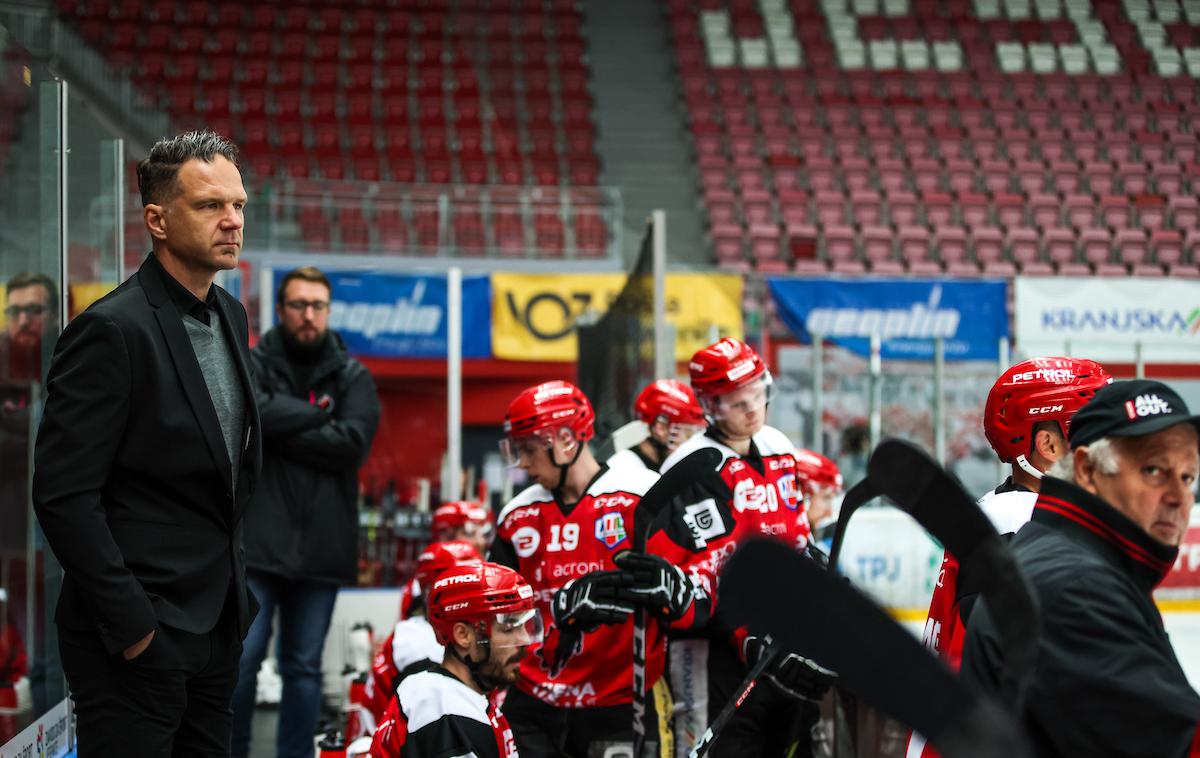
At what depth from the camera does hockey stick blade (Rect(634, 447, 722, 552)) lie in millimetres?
3354

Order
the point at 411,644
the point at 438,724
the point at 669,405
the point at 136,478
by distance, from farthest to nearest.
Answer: the point at 669,405 < the point at 411,644 < the point at 438,724 < the point at 136,478

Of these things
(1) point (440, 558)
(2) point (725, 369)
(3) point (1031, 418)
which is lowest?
(1) point (440, 558)

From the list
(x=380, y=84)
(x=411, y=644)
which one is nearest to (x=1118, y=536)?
(x=411, y=644)

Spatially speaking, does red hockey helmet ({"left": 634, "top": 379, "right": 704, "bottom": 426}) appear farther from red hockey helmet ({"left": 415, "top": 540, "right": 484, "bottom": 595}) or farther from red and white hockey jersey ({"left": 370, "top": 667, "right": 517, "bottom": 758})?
red and white hockey jersey ({"left": 370, "top": 667, "right": 517, "bottom": 758})

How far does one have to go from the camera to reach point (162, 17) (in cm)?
1694

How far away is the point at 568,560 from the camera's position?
3.74 meters

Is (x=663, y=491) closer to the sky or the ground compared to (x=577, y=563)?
closer to the sky

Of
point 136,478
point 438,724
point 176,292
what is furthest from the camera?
point 438,724

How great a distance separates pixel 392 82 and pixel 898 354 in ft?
32.8

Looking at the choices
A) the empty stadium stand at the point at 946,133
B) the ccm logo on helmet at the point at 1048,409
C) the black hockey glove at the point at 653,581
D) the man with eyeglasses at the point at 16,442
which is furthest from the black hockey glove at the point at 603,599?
the empty stadium stand at the point at 946,133

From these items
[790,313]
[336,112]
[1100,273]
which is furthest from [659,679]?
[336,112]

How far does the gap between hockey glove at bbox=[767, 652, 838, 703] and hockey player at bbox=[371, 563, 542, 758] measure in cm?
67

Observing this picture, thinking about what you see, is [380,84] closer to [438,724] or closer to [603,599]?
[603,599]

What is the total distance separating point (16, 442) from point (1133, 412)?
2.78m
